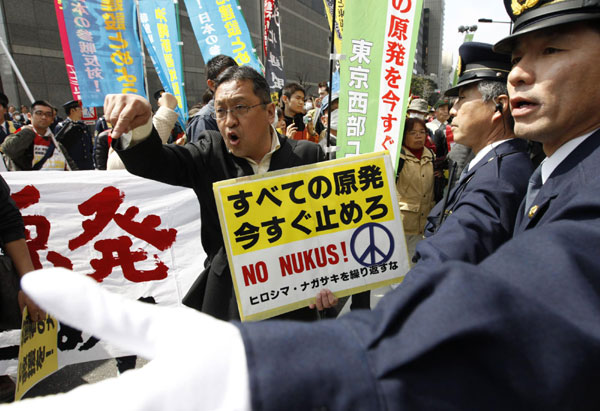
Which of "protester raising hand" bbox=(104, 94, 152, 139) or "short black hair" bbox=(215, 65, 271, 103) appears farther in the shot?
"short black hair" bbox=(215, 65, 271, 103)

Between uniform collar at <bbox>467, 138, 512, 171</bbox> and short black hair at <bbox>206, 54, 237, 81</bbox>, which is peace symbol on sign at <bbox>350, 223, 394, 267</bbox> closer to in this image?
uniform collar at <bbox>467, 138, 512, 171</bbox>

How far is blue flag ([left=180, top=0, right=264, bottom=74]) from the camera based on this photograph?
5367 mm

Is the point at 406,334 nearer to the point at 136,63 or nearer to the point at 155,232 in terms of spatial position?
the point at 155,232

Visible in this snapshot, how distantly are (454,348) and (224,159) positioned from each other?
1.72 meters

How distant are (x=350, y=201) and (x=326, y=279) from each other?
437 mm

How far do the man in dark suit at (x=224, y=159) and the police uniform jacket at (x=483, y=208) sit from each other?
902 mm

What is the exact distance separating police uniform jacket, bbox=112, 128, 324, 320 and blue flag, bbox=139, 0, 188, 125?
15.4 ft

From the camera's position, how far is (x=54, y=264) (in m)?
2.72

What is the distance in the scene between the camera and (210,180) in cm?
198

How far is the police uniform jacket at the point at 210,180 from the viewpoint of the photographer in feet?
6.17

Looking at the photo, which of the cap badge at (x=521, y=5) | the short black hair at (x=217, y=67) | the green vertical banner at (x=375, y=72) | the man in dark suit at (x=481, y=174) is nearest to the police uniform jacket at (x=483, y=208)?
the man in dark suit at (x=481, y=174)

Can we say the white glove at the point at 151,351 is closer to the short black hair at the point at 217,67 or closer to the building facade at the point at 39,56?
the short black hair at the point at 217,67

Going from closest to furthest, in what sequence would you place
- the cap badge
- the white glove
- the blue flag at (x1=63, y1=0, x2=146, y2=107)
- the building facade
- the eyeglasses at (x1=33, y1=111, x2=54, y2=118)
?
1. the white glove
2. the cap badge
3. the blue flag at (x1=63, y1=0, x2=146, y2=107)
4. the eyeglasses at (x1=33, y1=111, x2=54, y2=118)
5. the building facade

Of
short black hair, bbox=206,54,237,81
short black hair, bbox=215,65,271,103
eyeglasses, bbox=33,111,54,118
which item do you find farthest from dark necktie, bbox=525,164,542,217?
eyeglasses, bbox=33,111,54,118
